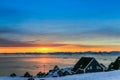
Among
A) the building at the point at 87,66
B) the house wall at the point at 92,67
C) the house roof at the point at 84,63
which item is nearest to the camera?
the building at the point at 87,66

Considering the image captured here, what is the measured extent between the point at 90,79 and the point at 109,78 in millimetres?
2981

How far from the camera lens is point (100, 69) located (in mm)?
95312

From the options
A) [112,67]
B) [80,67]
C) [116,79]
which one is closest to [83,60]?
[80,67]

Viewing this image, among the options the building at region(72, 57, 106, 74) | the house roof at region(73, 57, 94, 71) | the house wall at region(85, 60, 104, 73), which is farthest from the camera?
the house roof at region(73, 57, 94, 71)

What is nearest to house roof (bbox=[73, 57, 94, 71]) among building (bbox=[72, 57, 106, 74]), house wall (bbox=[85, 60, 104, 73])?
building (bbox=[72, 57, 106, 74])

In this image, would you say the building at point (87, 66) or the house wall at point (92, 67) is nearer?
the building at point (87, 66)

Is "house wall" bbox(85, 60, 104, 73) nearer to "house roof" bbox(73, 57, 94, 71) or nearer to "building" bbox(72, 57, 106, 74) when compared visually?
"building" bbox(72, 57, 106, 74)

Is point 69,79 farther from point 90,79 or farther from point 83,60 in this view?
point 83,60

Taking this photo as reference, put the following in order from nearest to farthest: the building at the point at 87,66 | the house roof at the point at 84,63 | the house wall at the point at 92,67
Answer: the building at the point at 87,66 → the house wall at the point at 92,67 → the house roof at the point at 84,63

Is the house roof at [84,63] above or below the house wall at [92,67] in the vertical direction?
above

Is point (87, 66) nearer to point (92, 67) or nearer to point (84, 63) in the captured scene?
point (84, 63)

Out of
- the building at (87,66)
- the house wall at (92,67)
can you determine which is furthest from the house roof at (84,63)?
the house wall at (92,67)

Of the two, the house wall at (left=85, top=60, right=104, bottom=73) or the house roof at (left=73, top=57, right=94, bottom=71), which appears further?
the house roof at (left=73, top=57, right=94, bottom=71)

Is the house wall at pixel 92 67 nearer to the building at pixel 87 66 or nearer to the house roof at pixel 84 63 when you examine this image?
the building at pixel 87 66
